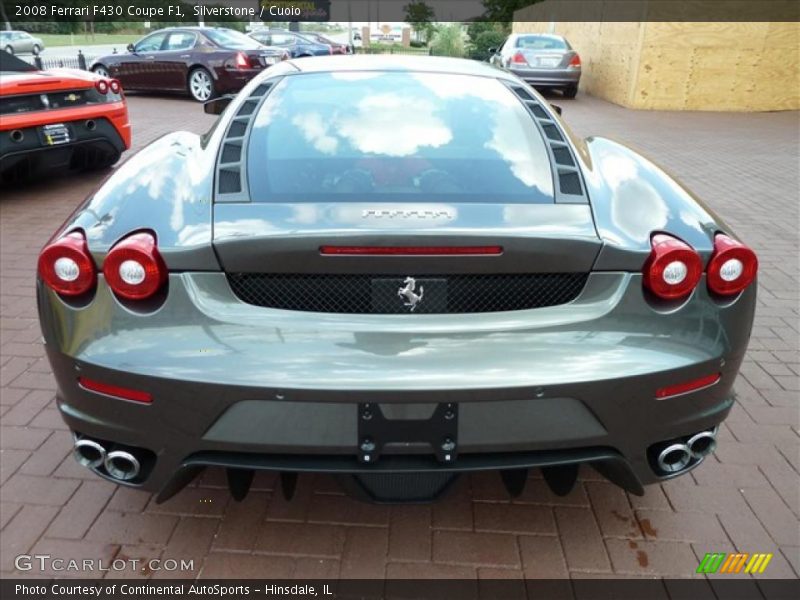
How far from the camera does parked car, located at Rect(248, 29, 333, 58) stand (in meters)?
19.3

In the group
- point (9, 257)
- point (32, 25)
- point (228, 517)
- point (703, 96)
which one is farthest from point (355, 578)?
point (32, 25)

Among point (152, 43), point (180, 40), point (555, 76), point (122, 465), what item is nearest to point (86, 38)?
point (152, 43)

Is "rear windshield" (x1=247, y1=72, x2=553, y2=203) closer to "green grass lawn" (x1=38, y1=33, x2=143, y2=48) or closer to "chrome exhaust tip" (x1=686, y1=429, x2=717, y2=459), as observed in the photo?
"chrome exhaust tip" (x1=686, y1=429, x2=717, y2=459)

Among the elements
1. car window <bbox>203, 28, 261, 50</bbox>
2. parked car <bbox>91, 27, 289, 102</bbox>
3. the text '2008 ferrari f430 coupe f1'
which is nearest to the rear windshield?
the text '2008 ferrari f430 coupe f1'

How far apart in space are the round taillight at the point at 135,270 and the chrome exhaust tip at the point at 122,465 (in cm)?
46

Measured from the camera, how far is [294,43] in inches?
794

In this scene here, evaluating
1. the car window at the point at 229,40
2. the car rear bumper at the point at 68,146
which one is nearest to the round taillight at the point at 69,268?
the car rear bumper at the point at 68,146

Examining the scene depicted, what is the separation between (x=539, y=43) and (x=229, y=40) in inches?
288

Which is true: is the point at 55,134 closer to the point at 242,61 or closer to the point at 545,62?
the point at 242,61

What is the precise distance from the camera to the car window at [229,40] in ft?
45.7

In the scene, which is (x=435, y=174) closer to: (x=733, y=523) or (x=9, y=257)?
(x=733, y=523)

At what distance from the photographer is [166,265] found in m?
1.76

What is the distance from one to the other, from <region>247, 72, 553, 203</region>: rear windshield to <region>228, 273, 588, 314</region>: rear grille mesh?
0.26 m

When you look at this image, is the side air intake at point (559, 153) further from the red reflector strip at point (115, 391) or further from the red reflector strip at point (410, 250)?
the red reflector strip at point (115, 391)
